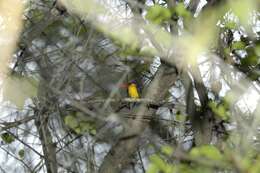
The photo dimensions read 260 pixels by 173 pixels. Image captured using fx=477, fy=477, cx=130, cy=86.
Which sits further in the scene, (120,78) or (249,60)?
Answer: (249,60)

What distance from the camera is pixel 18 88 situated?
273 cm

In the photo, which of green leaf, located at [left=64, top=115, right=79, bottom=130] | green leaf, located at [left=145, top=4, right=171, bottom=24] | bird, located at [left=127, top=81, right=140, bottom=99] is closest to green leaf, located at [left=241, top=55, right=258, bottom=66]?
green leaf, located at [left=145, top=4, right=171, bottom=24]

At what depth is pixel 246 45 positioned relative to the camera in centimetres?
197

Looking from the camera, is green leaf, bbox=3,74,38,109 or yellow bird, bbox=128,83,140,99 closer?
green leaf, bbox=3,74,38,109

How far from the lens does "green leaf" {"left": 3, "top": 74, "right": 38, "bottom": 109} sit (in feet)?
8.62

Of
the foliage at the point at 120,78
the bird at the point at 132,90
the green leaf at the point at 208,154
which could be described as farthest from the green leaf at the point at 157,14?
the bird at the point at 132,90

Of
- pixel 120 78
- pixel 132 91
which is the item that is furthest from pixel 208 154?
pixel 132 91

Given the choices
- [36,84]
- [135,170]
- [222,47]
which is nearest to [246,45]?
[222,47]

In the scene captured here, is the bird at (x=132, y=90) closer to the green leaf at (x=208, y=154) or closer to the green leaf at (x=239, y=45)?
the green leaf at (x=239, y=45)

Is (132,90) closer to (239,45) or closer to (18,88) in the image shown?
(18,88)

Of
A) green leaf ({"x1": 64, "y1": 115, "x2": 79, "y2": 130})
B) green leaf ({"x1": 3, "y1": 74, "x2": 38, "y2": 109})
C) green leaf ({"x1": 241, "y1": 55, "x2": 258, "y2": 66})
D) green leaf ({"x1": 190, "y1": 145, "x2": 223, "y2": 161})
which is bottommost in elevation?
green leaf ({"x1": 190, "y1": 145, "x2": 223, "y2": 161})

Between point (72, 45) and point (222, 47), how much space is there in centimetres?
87

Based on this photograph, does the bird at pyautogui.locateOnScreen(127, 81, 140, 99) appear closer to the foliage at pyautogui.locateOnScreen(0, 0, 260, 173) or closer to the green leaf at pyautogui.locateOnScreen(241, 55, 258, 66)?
the foliage at pyautogui.locateOnScreen(0, 0, 260, 173)

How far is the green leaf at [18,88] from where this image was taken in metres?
2.63
